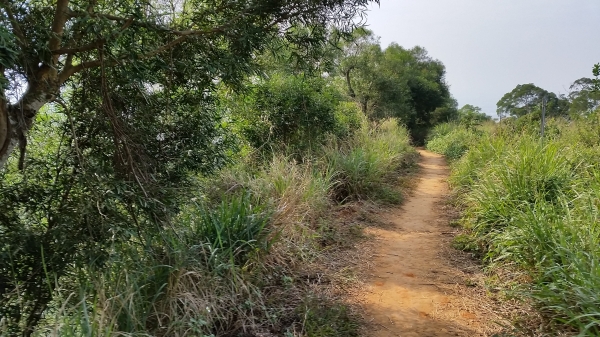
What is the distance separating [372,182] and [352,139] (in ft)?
6.98

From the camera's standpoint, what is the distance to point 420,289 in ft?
12.0

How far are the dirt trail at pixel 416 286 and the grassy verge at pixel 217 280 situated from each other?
0.38 metres

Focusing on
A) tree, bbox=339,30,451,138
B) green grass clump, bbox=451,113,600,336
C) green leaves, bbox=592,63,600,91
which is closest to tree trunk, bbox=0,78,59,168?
green grass clump, bbox=451,113,600,336

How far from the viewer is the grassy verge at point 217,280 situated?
2.25 m

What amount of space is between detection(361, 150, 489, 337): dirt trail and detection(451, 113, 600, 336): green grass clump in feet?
1.47

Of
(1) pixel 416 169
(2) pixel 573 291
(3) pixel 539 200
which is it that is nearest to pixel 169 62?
(2) pixel 573 291

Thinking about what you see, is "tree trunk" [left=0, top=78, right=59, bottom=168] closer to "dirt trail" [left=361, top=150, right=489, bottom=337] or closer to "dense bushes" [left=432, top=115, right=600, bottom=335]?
"dirt trail" [left=361, top=150, right=489, bottom=337]

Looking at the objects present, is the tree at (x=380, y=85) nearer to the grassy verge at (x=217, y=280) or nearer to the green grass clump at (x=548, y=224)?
the green grass clump at (x=548, y=224)

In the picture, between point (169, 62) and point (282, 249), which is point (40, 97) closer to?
point (169, 62)

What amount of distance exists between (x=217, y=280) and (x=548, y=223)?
2941mm

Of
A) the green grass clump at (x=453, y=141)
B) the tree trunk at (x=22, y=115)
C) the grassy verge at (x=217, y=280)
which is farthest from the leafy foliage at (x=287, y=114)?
the green grass clump at (x=453, y=141)

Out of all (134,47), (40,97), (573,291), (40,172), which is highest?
(134,47)

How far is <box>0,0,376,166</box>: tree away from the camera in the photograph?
2094mm

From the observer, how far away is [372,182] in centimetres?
740
